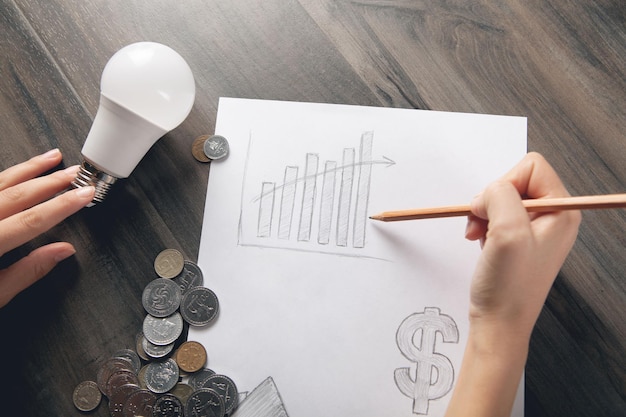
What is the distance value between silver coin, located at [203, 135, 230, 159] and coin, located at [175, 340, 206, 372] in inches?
10.4

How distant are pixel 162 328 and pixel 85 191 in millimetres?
217

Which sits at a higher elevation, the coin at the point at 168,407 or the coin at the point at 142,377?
the coin at the point at 142,377

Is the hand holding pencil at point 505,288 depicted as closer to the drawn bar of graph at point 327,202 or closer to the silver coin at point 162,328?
the drawn bar of graph at point 327,202

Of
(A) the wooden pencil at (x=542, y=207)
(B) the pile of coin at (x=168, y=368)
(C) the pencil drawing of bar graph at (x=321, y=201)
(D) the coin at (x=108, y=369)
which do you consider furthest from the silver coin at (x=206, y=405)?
(A) the wooden pencil at (x=542, y=207)

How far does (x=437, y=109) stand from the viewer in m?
0.76

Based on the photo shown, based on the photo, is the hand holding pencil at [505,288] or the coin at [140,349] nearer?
the hand holding pencil at [505,288]

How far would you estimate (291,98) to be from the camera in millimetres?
778

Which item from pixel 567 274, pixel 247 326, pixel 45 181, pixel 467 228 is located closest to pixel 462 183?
pixel 467 228

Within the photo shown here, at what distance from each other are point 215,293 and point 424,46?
1.53ft

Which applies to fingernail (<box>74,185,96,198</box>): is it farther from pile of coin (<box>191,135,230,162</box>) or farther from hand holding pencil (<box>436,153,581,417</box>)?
hand holding pencil (<box>436,153,581,417</box>)

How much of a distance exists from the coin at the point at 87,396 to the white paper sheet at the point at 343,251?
151 millimetres

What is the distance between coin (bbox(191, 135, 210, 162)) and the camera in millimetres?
771

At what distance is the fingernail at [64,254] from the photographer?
750 mm

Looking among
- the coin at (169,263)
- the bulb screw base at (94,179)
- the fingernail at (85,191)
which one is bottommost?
the coin at (169,263)
